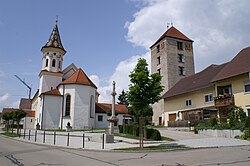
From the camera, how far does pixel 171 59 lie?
48.8 m

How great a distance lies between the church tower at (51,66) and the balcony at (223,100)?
A: 31.0m

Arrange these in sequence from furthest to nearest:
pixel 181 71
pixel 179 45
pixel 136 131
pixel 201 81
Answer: pixel 179 45 → pixel 181 71 → pixel 201 81 → pixel 136 131

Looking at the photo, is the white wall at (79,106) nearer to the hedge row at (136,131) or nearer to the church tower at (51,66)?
the church tower at (51,66)

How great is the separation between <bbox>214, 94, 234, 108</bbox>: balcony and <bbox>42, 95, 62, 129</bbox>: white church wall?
25736 millimetres

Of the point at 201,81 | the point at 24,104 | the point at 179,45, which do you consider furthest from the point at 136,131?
the point at 24,104

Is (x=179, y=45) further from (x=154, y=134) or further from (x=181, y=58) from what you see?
(x=154, y=134)

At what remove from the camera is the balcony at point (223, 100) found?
2783 centimetres

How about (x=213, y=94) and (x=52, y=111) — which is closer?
(x=213, y=94)

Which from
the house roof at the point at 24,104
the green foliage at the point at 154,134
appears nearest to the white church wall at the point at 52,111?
the green foliage at the point at 154,134

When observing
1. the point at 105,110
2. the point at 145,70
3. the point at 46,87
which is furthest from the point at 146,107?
the point at 46,87

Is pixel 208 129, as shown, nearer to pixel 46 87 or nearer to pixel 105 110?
pixel 105 110

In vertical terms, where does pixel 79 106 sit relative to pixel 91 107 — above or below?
above

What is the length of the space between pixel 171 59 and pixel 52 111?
86.1ft

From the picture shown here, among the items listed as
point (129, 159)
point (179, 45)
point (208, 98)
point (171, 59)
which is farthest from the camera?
point (179, 45)
